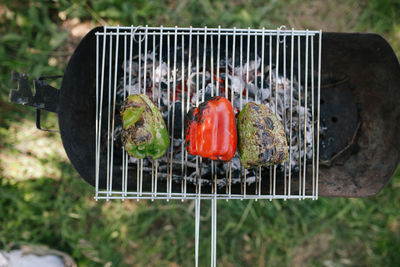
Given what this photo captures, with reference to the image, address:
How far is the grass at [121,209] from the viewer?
3334mm

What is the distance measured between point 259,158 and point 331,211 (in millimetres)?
2052

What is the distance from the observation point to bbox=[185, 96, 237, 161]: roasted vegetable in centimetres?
191

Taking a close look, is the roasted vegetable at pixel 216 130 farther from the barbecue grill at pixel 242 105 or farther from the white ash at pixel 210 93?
the white ash at pixel 210 93

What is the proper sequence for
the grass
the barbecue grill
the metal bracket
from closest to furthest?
the metal bracket → the barbecue grill → the grass

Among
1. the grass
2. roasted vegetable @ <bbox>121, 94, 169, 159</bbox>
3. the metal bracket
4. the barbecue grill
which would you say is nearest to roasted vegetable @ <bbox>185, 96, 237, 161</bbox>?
roasted vegetable @ <bbox>121, 94, 169, 159</bbox>

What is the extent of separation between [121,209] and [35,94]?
1698mm

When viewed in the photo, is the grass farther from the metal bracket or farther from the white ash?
the metal bracket

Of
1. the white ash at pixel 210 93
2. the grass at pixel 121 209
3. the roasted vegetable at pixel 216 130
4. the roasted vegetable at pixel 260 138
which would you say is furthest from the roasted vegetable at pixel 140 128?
the grass at pixel 121 209

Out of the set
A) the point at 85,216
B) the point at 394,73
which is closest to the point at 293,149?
the point at 394,73

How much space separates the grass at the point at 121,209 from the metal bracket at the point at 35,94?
1.22 meters

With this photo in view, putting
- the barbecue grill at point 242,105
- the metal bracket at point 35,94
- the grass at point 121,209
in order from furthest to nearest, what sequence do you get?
the grass at point 121,209 < the barbecue grill at point 242,105 < the metal bracket at point 35,94

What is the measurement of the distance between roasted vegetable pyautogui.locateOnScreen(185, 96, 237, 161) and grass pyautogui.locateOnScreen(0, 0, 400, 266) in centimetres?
155

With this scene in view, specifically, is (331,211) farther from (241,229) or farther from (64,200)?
(64,200)

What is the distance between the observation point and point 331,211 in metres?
3.39
